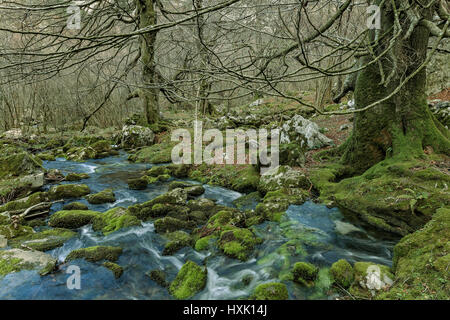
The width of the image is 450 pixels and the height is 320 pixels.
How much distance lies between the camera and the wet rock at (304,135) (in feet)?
28.1

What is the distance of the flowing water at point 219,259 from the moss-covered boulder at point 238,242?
0.32 ft

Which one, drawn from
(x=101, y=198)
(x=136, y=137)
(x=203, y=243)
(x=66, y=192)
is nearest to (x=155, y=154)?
(x=136, y=137)

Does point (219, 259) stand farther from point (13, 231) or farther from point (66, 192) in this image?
point (66, 192)

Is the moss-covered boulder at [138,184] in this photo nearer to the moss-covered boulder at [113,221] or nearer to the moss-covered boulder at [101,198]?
the moss-covered boulder at [101,198]

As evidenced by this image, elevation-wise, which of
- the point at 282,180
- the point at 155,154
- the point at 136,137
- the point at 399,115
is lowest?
the point at 282,180

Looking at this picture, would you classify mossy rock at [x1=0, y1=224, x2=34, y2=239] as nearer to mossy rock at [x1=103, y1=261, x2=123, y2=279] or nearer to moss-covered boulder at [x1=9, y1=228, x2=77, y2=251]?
moss-covered boulder at [x1=9, y1=228, x2=77, y2=251]

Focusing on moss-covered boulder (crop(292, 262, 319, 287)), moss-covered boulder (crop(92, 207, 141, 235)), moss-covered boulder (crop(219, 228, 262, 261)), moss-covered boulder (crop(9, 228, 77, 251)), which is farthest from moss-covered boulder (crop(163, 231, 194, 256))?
moss-covered boulder (crop(9, 228, 77, 251))

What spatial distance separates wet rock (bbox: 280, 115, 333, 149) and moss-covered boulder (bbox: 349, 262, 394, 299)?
19.8 ft

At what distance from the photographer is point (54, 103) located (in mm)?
16656

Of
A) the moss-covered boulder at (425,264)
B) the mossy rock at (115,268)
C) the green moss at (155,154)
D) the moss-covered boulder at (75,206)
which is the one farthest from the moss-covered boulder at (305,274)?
the green moss at (155,154)

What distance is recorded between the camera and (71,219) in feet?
16.1

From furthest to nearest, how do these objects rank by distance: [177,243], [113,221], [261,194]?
[261,194] → [113,221] → [177,243]

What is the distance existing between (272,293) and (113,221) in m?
3.44

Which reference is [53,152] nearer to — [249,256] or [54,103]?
[54,103]
